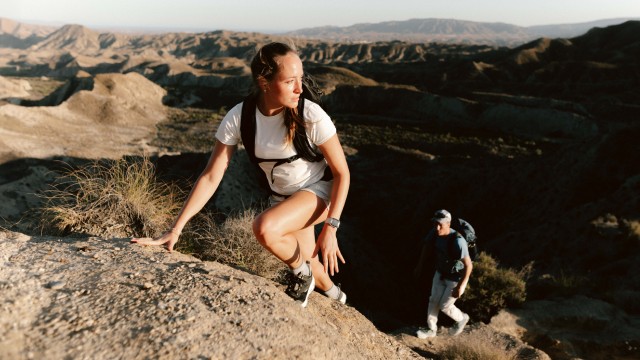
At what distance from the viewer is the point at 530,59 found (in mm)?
65562

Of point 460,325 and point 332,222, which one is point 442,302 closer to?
point 460,325

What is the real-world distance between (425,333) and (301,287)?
312 centimetres

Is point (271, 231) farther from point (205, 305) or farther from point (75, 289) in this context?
point (75, 289)

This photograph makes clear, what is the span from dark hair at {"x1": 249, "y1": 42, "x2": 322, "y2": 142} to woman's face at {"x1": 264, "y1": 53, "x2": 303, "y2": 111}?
0.03 m

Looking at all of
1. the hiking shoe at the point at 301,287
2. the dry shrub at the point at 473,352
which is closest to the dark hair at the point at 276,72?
the hiking shoe at the point at 301,287

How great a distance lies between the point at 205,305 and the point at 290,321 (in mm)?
521

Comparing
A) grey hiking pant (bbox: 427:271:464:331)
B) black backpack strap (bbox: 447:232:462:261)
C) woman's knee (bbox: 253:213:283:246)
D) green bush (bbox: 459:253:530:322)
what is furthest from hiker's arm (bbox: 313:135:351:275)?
green bush (bbox: 459:253:530:322)

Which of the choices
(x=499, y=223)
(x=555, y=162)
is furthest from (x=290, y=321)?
(x=555, y=162)

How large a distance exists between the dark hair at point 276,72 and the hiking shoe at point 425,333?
3.88 metres

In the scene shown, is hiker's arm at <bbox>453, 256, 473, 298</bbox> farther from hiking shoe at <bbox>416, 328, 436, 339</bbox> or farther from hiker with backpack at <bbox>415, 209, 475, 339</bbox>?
hiking shoe at <bbox>416, 328, 436, 339</bbox>

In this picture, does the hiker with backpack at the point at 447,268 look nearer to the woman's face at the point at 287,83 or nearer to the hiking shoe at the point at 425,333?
the hiking shoe at the point at 425,333

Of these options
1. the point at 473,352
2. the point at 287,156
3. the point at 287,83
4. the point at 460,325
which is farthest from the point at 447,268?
the point at 287,83

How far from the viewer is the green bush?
678 centimetres

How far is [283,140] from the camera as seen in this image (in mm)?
2600
